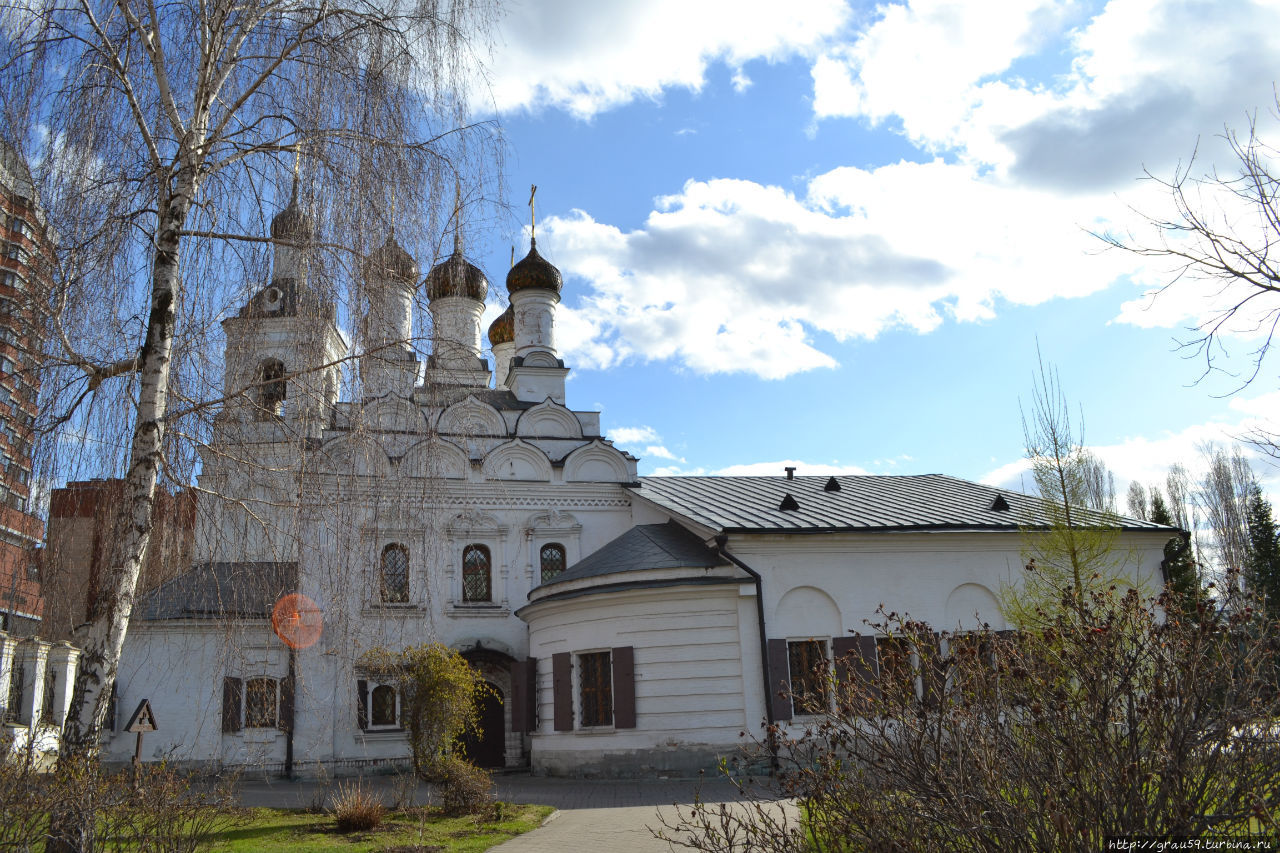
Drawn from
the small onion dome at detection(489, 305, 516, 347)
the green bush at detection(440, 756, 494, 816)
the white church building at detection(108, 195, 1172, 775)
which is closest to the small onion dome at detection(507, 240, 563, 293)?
the white church building at detection(108, 195, 1172, 775)

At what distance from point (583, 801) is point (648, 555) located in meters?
5.00

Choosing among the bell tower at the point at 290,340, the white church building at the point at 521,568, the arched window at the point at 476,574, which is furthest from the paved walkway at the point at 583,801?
the bell tower at the point at 290,340

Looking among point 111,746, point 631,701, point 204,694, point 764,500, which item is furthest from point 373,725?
point 764,500

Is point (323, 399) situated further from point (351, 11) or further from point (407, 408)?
point (351, 11)

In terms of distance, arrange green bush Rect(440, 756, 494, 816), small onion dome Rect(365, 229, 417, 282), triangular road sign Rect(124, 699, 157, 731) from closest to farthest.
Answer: small onion dome Rect(365, 229, 417, 282) → triangular road sign Rect(124, 699, 157, 731) → green bush Rect(440, 756, 494, 816)

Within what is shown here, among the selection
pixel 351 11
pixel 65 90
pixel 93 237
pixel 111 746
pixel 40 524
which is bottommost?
pixel 111 746

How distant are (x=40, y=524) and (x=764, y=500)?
1605cm

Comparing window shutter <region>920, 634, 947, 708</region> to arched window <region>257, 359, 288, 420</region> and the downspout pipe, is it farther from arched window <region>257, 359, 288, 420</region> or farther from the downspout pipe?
the downspout pipe

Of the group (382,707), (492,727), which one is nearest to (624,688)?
(492,727)

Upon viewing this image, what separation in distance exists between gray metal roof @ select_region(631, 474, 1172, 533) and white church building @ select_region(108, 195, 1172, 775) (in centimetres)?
11

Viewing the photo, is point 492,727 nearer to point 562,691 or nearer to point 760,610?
point 562,691

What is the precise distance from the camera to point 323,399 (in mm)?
7457

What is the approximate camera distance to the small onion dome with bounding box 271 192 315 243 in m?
7.21

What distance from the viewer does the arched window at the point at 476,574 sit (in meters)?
21.0
